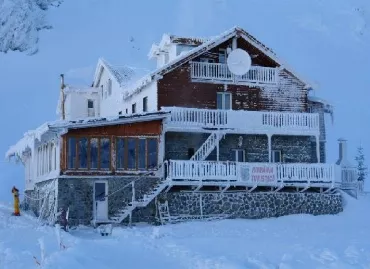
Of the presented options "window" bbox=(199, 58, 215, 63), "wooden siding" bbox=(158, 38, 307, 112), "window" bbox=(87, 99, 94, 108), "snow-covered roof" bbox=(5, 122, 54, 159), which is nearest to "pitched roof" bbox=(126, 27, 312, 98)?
"wooden siding" bbox=(158, 38, 307, 112)

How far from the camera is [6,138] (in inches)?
2438

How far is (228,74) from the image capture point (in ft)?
114

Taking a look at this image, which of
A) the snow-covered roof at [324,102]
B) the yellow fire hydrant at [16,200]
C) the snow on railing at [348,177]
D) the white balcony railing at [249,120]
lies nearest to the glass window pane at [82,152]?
the white balcony railing at [249,120]

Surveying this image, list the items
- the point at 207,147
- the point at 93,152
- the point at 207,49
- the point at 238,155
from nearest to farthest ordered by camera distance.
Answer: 1. the point at 93,152
2. the point at 207,147
3. the point at 207,49
4. the point at 238,155

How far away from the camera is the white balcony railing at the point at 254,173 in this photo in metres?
30.8

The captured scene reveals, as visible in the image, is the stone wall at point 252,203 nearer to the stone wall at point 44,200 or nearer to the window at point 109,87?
the stone wall at point 44,200

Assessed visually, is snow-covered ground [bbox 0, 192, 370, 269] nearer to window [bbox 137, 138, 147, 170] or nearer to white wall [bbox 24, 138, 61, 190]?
white wall [bbox 24, 138, 61, 190]

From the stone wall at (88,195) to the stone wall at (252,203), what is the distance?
110cm

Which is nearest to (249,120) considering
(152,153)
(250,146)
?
(250,146)

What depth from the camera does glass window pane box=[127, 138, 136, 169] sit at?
1236 inches

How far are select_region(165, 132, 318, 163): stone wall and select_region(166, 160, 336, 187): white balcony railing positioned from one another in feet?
4.98

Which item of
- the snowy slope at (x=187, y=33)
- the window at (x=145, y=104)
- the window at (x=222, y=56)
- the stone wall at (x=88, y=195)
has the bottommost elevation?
the stone wall at (x=88, y=195)

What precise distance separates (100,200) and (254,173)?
661 cm

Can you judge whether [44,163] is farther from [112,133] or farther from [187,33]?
[187,33]
